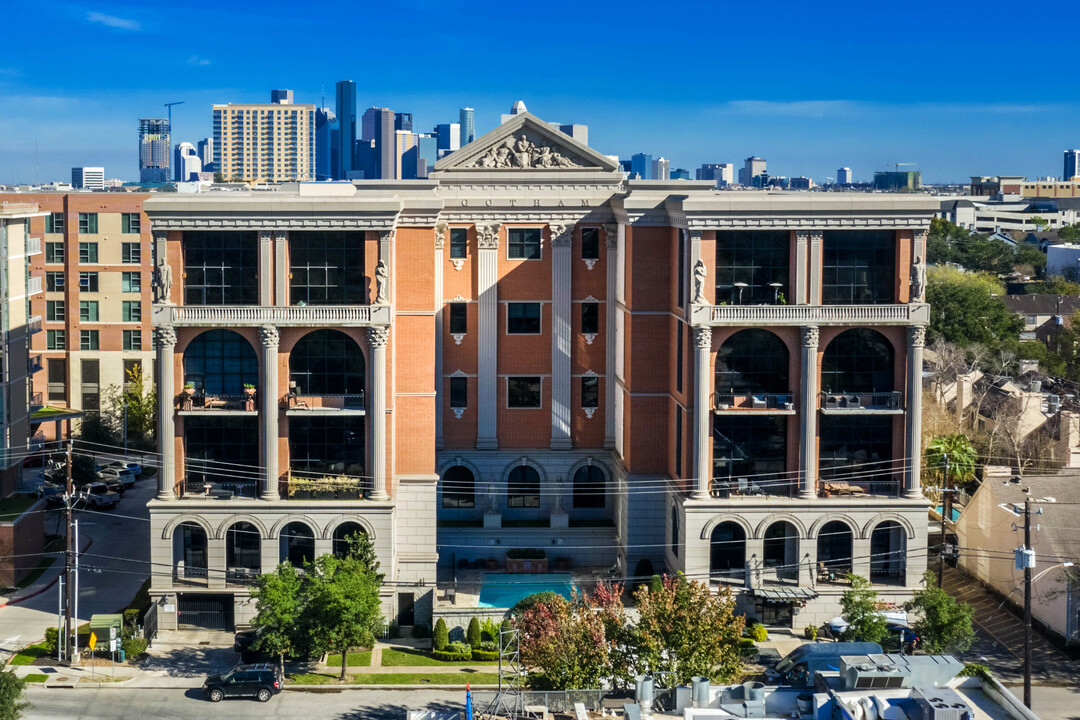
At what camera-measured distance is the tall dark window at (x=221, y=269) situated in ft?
224

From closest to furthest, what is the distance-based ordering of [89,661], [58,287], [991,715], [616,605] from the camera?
[991,715], [616,605], [89,661], [58,287]

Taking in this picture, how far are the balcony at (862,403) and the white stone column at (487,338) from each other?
20044 mm

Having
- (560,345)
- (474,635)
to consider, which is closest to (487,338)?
(560,345)

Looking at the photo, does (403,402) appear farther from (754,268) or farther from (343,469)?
(754,268)

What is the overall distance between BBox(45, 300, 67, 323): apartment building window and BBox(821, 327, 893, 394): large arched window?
7027 cm

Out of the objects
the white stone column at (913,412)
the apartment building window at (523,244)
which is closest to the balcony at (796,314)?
the white stone column at (913,412)

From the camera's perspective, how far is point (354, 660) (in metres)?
65.2

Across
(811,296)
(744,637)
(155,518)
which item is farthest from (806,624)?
(155,518)

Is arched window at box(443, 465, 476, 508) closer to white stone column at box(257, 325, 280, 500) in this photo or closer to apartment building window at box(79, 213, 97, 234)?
white stone column at box(257, 325, 280, 500)

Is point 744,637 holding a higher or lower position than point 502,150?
lower

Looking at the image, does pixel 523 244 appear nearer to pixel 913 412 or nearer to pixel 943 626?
pixel 913 412

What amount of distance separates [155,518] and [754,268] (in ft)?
108

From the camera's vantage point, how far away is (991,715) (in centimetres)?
3972

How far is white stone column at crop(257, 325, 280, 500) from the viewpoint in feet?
222
